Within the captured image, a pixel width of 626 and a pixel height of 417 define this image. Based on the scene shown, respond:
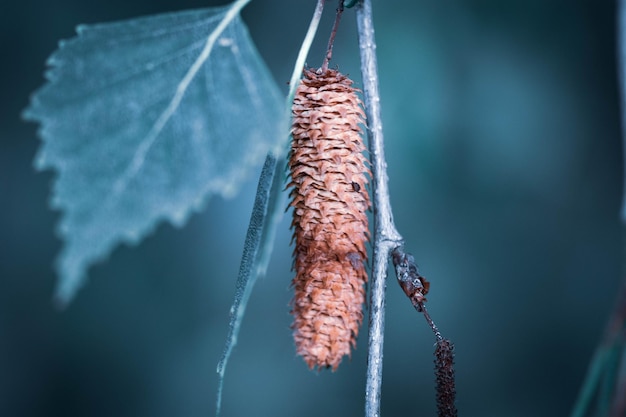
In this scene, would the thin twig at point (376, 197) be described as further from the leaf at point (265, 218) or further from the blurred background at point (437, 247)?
the blurred background at point (437, 247)

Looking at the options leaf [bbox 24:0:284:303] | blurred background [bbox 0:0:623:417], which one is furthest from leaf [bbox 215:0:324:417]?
blurred background [bbox 0:0:623:417]

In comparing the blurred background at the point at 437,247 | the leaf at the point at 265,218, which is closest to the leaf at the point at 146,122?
the leaf at the point at 265,218

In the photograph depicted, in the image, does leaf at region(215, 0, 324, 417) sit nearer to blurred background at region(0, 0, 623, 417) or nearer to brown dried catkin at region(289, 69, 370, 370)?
brown dried catkin at region(289, 69, 370, 370)

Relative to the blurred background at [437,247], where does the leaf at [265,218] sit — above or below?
below

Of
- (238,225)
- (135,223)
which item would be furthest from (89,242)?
(238,225)

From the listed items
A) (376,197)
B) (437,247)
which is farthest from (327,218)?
(437,247)

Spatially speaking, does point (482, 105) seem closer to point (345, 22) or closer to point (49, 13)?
point (345, 22)
